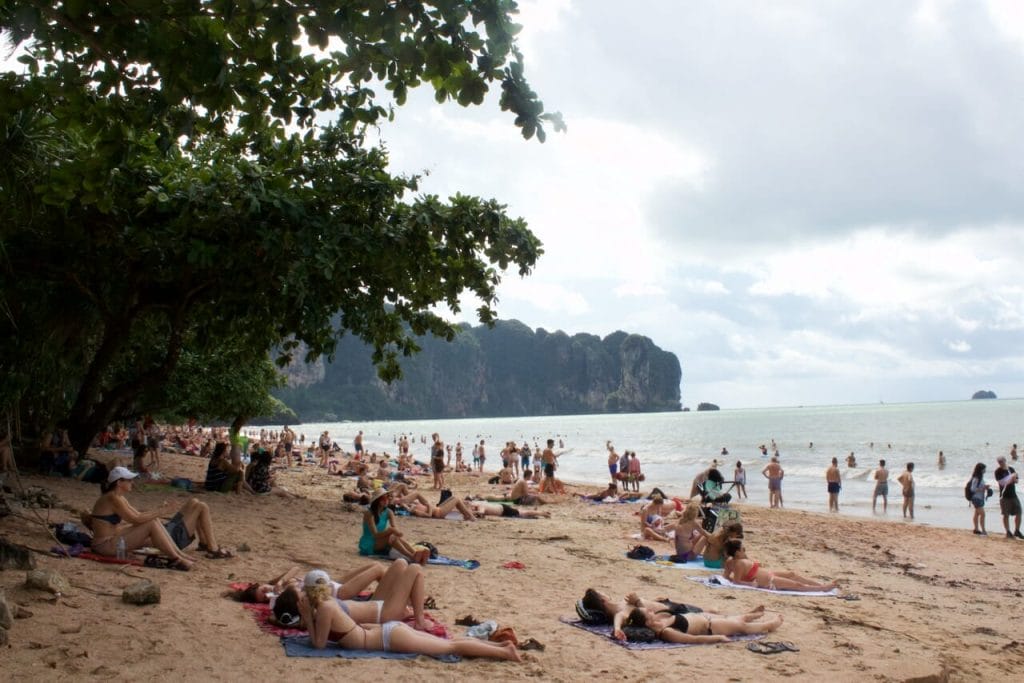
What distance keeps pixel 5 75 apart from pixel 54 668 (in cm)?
342

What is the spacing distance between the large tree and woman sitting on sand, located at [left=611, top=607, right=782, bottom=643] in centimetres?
382

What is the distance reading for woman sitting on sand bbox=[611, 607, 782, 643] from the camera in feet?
18.0

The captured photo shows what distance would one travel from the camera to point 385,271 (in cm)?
985

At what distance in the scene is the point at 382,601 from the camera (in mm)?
5066

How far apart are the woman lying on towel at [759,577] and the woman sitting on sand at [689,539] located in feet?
3.81

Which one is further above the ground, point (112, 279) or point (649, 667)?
point (112, 279)

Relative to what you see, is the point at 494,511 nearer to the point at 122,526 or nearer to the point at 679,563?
the point at 679,563

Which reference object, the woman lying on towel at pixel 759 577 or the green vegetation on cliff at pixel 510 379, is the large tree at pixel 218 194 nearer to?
the woman lying on towel at pixel 759 577

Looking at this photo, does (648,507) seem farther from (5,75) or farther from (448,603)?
(5,75)

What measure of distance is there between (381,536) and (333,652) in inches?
129

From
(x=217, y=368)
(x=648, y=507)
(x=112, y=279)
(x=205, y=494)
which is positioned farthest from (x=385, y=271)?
(x=217, y=368)

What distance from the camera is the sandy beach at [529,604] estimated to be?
14.0 feet

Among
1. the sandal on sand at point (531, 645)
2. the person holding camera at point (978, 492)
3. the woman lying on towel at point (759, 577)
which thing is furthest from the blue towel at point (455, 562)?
the person holding camera at point (978, 492)

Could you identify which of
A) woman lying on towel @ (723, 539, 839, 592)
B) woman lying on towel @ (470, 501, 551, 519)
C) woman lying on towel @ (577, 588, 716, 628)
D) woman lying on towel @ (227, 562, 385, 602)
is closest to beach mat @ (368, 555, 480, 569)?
woman lying on towel @ (577, 588, 716, 628)
